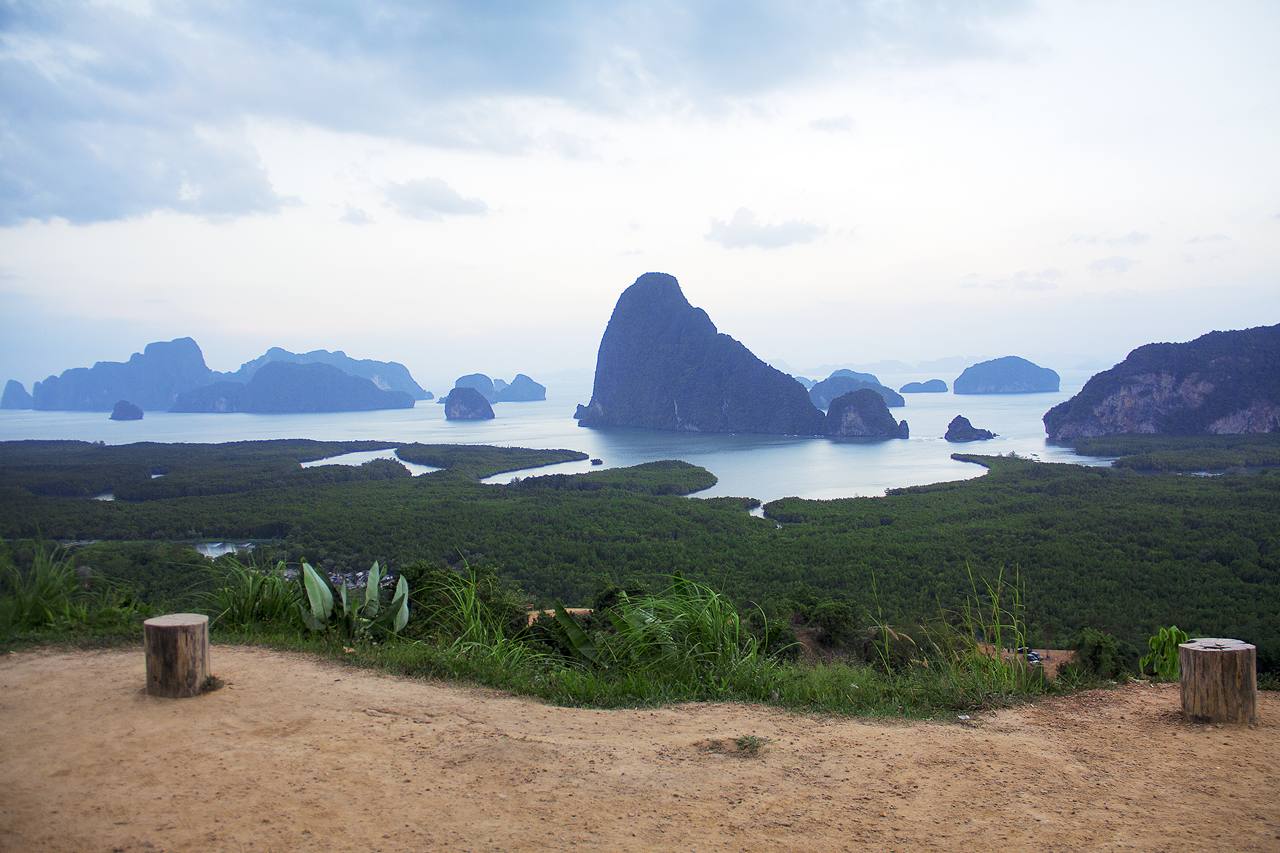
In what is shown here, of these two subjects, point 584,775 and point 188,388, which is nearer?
point 584,775

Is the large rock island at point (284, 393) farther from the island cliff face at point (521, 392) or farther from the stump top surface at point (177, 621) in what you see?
the stump top surface at point (177, 621)

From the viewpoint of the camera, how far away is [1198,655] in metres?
3.50

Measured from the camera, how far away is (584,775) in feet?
9.72

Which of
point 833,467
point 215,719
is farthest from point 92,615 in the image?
point 833,467

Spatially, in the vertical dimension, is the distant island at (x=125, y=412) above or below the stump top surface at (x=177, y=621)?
above

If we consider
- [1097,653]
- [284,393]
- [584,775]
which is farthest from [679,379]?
[584,775]

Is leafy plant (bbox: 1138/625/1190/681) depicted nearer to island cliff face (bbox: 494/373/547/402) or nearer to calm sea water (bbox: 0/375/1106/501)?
calm sea water (bbox: 0/375/1106/501)

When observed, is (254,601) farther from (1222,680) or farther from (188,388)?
(188,388)

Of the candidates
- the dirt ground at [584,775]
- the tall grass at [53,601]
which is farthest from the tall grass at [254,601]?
the dirt ground at [584,775]

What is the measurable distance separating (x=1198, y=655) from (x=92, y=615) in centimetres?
601

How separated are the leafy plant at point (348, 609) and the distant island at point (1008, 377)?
160195 millimetres

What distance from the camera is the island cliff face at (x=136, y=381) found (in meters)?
117

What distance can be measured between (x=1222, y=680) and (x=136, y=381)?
145 meters

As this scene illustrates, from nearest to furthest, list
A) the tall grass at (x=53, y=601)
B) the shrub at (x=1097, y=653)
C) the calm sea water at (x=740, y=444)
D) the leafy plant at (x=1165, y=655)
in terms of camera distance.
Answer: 1. the leafy plant at (x=1165, y=655)
2. the tall grass at (x=53, y=601)
3. the shrub at (x=1097, y=653)
4. the calm sea water at (x=740, y=444)
